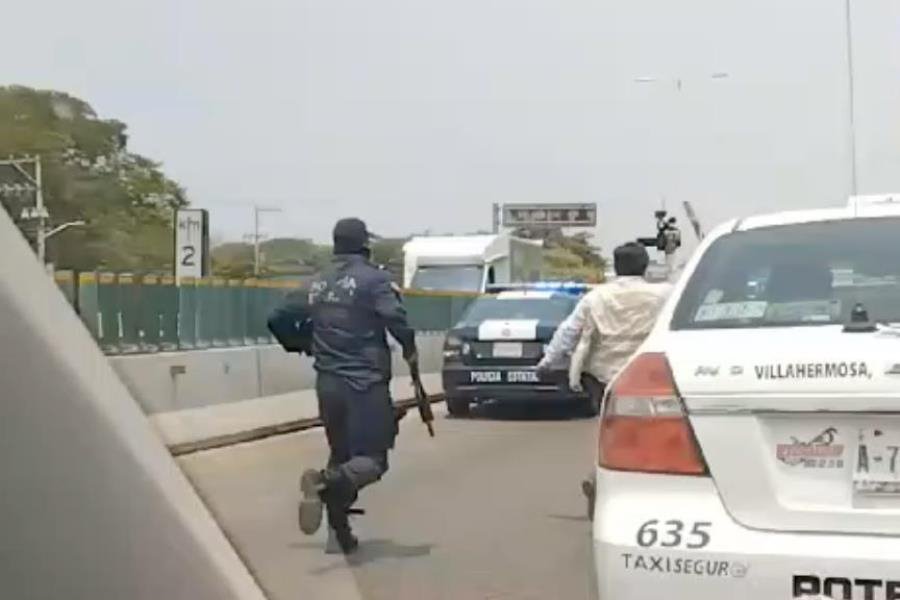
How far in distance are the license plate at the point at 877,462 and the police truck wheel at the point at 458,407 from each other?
13825 mm

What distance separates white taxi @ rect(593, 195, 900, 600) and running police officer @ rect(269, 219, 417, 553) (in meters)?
3.46

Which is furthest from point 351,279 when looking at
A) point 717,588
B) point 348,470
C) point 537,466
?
point 537,466

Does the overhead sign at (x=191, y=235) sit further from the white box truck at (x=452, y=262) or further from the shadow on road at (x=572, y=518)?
the white box truck at (x=452, y=262)

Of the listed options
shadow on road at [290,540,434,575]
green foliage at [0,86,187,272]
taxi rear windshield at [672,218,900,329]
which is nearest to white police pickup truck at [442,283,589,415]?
shadow on road at [290,540,434,575]

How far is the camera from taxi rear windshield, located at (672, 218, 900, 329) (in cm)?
402

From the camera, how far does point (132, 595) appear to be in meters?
2.48

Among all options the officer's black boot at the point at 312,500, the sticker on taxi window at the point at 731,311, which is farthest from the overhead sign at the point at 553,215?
the sticker on taxi window at the point at 731,311

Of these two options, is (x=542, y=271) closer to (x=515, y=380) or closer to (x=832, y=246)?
(x=515, y=380)

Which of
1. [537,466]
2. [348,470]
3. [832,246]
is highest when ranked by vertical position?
[832,246]

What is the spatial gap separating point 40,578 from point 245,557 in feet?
2.35

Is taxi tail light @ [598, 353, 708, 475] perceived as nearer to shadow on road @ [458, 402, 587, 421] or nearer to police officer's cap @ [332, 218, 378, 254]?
police officer's cap @ [332, 218, 378, 254]

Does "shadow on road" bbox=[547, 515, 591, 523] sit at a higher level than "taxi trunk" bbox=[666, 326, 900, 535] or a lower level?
lower

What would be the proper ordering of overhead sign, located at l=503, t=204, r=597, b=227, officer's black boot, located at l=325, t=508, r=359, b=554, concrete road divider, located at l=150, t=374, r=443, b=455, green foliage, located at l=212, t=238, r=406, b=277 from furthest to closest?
overhead sign, located at l=503, t=204, r=597, b=227
concrete road divider, located at l=150, t=374, r=443, b=455
green foliage, located at l=212, t=238, r=406, b=277
officer's black boot, located at l=325, t=508, r=359, b=554

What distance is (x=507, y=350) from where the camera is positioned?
16.5 m
